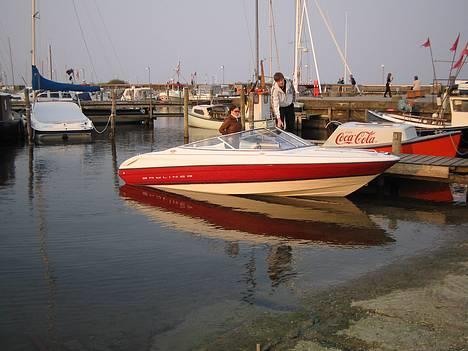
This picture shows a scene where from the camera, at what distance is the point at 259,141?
12.2 meters

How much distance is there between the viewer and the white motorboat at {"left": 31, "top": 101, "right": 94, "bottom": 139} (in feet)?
85.2

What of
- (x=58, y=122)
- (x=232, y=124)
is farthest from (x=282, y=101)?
(x=58, y=122)

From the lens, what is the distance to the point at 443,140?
15.3 m

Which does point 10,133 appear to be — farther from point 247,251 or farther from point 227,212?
point 247,251

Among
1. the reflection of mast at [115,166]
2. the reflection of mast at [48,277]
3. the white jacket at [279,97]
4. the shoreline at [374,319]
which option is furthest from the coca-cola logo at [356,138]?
the shoreline at [374,319]

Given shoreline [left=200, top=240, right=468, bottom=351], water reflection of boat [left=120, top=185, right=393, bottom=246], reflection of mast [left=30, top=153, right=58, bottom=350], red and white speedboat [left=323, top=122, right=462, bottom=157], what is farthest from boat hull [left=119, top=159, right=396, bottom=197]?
shoreline [left=200, top=240, right=468, bottom=351]

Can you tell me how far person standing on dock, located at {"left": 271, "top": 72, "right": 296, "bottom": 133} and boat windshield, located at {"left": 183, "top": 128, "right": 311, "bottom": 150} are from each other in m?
1.31

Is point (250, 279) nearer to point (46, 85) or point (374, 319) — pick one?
point (374, 319)

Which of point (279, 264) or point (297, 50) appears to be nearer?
point (279, 264)

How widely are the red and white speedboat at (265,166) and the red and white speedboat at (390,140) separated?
320cm

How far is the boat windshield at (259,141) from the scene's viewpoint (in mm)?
12141

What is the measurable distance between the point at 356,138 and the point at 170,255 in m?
8.87

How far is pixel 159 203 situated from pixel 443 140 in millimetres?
8401

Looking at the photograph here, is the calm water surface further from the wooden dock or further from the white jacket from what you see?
the white jacket
